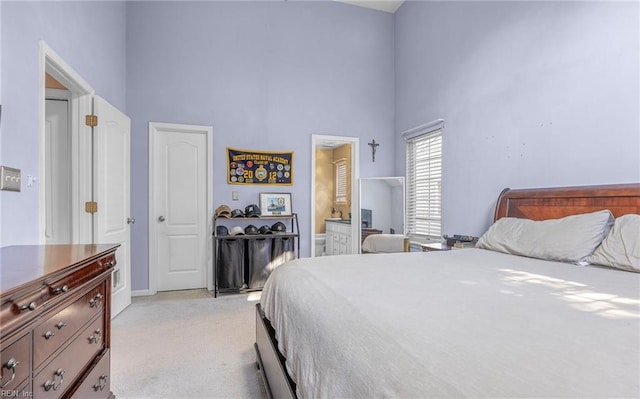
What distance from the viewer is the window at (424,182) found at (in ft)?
13.1

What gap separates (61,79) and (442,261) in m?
3.23

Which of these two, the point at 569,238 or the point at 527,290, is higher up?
the point at 569,238

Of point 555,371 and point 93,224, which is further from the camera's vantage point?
point 93,224

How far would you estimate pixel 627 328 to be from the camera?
90cm

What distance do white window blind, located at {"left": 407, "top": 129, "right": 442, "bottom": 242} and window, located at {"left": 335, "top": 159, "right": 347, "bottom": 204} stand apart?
1.86 metres

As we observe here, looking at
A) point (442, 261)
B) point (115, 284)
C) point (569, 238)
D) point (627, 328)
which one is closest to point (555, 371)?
point (627, 328)

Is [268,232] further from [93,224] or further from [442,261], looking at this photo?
[442,261]

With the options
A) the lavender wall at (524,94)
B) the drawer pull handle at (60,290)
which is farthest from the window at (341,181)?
the drawer pull handle at (60,290)

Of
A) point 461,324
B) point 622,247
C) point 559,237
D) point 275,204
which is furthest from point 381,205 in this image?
point 461,324

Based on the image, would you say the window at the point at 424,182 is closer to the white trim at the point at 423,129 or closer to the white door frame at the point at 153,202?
the white trim at the point at 423,129

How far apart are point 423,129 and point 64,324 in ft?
13.5

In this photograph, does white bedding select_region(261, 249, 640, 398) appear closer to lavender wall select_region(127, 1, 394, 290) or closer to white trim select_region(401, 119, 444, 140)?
white trim select_region(401, 119, 444, 140)

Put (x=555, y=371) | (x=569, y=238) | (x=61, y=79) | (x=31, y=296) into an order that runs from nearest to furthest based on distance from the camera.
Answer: (x=555, y=371) → (x=31, y=296) → (x=569, y=238) → (x=61, y=79)

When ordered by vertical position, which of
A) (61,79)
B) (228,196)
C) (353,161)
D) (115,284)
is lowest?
(115,284)
